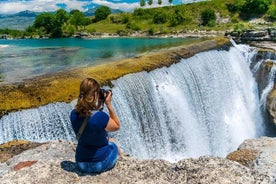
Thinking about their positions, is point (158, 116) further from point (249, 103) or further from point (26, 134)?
point (249, 103)

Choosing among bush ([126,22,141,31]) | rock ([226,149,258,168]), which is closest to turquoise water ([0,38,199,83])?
rock ([226,149,258,168])

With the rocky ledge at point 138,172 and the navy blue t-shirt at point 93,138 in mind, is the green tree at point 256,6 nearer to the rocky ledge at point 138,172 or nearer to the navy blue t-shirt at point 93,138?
the rocky ledge at point 138,172

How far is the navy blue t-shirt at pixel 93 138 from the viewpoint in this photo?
605 cm

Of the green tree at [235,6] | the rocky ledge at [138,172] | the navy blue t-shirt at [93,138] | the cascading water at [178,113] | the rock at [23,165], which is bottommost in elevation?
the cascading water at [178,113]

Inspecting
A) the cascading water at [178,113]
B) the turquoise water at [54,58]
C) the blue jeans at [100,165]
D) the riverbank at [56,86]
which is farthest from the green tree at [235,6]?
the blue jeans at [100,165]

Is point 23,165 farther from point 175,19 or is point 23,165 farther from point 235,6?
point 235,6

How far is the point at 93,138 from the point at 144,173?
130 centimetres

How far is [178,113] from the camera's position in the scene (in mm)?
17109

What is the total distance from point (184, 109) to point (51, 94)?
22.7ft

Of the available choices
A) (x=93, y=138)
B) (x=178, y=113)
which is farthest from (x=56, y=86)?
(x=93, y=138)

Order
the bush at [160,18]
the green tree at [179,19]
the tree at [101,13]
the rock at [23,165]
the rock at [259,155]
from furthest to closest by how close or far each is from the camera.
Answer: the tree at [101,13]
the bush at [160,18]
the green tree at [179,19]
the rock at [259,155]
the rock at [23,165]

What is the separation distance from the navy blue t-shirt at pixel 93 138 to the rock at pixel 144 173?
0.43 m

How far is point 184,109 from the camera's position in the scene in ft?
57.7

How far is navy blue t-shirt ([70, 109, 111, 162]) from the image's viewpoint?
6048 millimetres
